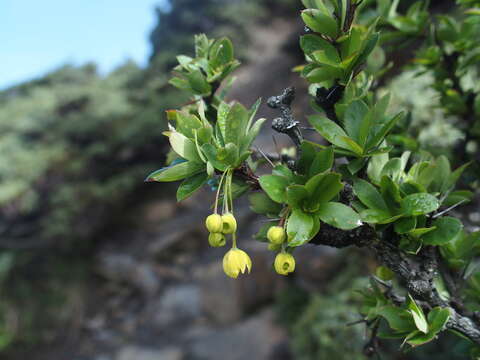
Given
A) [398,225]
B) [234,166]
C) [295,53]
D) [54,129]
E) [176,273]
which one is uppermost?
[295,53]

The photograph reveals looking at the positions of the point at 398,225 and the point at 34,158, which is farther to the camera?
the point at 34,158

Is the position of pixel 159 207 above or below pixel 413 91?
above

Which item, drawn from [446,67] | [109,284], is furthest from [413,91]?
[109,284]

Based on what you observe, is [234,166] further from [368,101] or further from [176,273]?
[176,273]

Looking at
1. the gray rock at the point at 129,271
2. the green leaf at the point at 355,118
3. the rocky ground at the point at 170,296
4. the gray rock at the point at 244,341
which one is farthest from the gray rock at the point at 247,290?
the green leaf at the point at 355,118

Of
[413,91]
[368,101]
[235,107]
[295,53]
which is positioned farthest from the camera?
[295,53]

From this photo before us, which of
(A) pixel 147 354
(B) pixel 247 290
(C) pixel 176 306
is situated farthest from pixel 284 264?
(C) pixel 176 306

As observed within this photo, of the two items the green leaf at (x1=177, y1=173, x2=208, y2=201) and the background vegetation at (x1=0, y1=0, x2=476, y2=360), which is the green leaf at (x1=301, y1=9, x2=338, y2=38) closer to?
the green leaf at (x1=177, y1=173, x2=208, y2=201)
